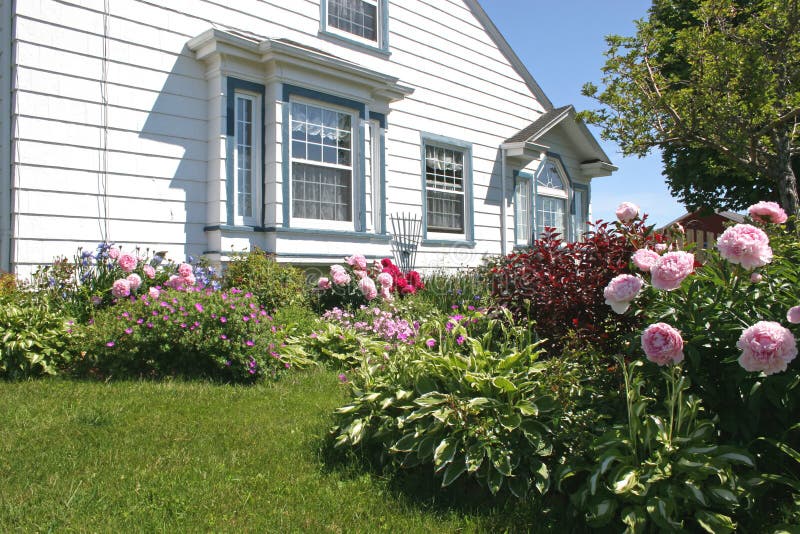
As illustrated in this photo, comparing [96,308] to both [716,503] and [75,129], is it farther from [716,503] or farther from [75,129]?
[716,503]

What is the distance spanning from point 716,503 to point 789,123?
42.9 feet

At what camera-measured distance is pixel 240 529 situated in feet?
9.15

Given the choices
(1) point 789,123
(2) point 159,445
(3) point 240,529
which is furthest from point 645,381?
(1) point 789,123

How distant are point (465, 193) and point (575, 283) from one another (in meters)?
8.27

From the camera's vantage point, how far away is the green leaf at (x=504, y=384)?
131 inches

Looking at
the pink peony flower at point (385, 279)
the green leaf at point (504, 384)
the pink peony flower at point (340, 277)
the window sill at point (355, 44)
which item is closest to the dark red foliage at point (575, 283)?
the green leaf at point (504, 384)

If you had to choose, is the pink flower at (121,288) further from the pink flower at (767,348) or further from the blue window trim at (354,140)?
the pink flower at (767,348)

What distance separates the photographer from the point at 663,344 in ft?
9.28

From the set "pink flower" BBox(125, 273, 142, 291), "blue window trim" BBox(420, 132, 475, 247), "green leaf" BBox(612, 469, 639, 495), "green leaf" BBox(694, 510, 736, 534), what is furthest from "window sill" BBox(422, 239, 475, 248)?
"green leaf" BBox(694, 510, 736, 534)

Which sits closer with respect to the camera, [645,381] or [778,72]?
[645,381]

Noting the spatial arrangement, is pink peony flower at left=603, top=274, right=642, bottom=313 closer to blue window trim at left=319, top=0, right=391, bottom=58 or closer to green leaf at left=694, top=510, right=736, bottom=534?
green leaf at left=694, top=510, right=736, bottom=534

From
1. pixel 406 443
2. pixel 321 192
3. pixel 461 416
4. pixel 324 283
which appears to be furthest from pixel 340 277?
pixel 461 416

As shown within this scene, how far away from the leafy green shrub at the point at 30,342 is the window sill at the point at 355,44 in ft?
20.3

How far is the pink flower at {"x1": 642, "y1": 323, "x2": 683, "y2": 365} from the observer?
2.81 meters
